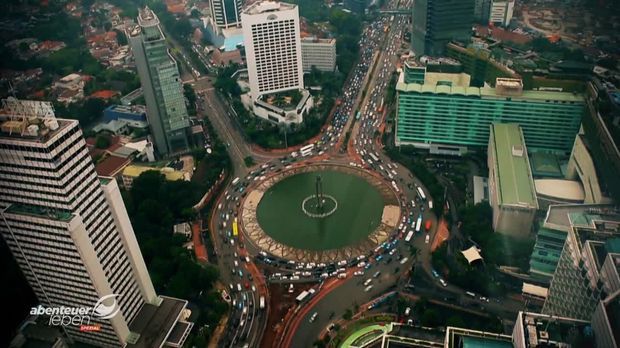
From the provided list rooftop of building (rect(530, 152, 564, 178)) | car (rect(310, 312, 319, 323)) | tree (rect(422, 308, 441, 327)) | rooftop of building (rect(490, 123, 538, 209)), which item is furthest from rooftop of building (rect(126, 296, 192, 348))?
rooftop of building (rect(530, 152, 564, 178))

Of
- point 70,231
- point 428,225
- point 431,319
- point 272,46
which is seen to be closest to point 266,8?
point 272,46

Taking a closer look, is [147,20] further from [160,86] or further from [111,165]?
[111,165]

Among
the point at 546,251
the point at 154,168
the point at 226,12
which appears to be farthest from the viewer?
the point at 226,12

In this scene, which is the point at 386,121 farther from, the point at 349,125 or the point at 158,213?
the point at 158,213


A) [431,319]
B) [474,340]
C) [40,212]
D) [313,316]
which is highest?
[40,212]

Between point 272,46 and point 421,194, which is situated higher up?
point 272,46

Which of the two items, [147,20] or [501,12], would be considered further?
[501,12]

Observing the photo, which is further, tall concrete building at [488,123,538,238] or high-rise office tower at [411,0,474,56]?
high-rise office tower at [411,0,474,56]

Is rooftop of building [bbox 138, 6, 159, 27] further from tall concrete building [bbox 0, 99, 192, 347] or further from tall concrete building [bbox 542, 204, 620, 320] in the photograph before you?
tall concrete building [bbox 542, 204, 620, 320]
